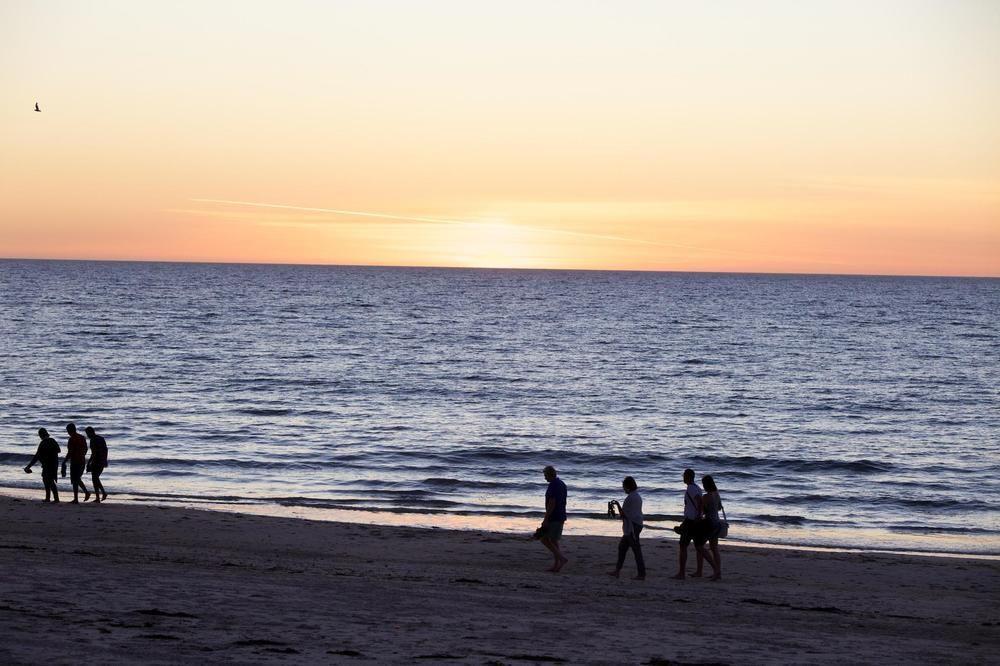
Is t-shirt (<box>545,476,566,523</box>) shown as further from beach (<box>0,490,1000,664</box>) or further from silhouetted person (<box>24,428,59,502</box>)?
silhouetted person (<box>24,428,59,502</box>)

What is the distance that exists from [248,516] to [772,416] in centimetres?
2450

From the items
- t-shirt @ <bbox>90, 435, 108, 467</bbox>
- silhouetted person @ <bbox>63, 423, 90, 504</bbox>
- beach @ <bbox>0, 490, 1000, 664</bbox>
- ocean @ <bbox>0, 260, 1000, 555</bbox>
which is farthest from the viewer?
ocean @ <bbox>0, 260, 1000, 555</bbox>

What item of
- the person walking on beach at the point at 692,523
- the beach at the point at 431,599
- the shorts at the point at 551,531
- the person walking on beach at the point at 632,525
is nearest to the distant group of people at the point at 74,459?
the beach at the point at 431,599

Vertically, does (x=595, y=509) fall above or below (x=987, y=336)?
below

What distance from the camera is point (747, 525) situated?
22.8m

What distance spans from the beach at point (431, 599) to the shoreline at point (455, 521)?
115 cm

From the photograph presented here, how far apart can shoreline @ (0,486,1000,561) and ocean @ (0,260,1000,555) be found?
118 millimetres

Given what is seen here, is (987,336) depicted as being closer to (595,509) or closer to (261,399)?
(261,399)

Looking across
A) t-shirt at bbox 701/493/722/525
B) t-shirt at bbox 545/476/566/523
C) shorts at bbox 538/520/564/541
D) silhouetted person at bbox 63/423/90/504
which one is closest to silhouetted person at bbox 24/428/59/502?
silhouetted person at bbox 63/423/90/504

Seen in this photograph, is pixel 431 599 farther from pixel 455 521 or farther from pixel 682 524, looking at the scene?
pixel 455 521

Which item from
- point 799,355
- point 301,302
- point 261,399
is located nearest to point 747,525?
point 261,399

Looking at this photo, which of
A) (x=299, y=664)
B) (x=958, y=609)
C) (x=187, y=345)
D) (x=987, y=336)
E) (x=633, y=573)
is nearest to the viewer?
(x=299, y=664)

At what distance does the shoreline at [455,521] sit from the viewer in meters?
20.6

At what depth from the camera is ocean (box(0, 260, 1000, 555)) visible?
24.6 m
